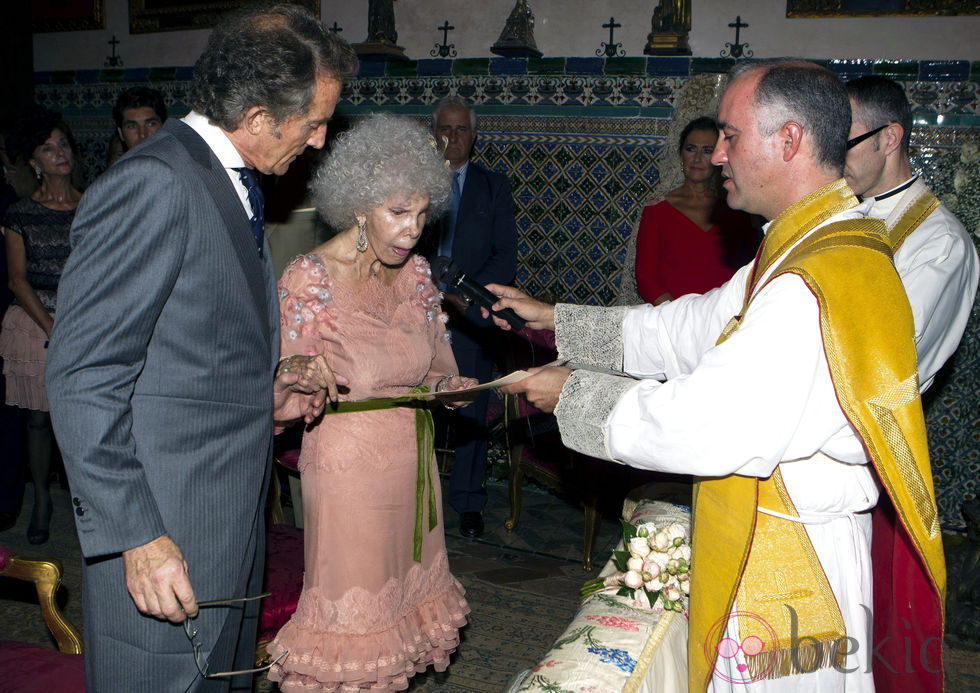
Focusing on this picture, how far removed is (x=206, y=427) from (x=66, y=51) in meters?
6.92

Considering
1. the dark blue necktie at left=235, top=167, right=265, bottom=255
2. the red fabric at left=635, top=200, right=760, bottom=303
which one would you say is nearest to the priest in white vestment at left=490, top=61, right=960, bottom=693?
the dark blue necktie at left=235, top=167, right=265, bottom=255

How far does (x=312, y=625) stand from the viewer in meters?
2.80

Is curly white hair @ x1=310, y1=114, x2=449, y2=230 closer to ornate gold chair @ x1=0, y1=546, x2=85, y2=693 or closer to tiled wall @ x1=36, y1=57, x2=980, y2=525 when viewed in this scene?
ornate gold chair @ x1=0, y1=546, x2=85, y2=693

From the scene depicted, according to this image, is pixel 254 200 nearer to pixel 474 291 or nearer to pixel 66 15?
pixel 474 291

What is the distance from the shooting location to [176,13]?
6965 millimetres

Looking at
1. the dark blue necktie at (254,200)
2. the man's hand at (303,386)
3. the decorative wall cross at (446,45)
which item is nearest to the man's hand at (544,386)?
the man's hand at (303,386)

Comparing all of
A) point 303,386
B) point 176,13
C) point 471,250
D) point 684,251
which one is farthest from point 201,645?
point 176,13

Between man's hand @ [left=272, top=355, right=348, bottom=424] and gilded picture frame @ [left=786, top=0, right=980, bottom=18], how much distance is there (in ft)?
14.3

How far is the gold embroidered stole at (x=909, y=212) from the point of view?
316 centimetres

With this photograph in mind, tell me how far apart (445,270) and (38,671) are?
158 cm

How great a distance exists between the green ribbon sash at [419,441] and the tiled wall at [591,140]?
10.4ft

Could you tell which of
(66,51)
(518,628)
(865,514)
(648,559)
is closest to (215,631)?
(648,559)

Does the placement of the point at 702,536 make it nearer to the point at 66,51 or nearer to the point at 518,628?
the point at 518,628

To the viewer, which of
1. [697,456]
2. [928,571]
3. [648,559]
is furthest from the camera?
[648,559]
